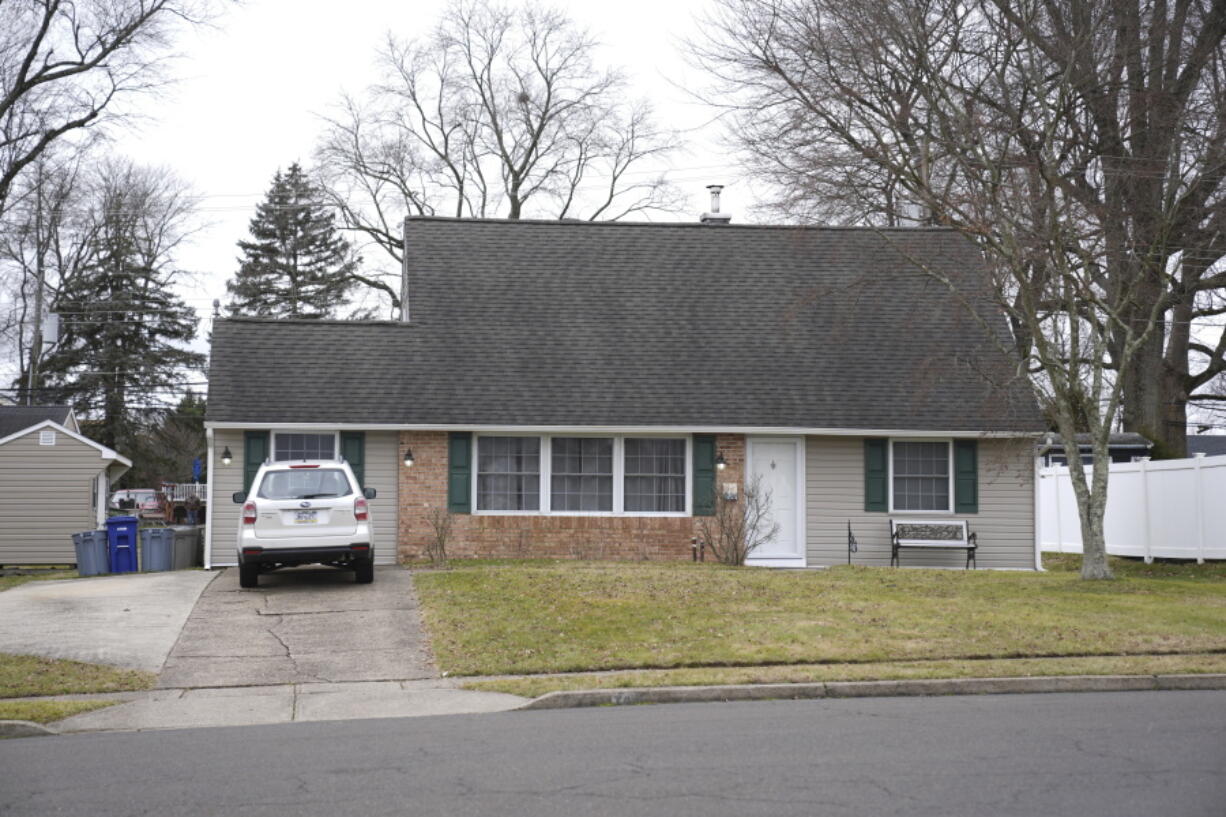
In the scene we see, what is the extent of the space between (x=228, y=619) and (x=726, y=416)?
10.7 metres

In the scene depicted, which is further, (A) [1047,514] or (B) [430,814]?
(A) [1047,514]

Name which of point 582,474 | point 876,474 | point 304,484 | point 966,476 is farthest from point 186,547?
point 966,476

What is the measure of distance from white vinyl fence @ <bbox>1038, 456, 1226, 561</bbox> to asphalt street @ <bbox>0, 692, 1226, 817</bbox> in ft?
43.9

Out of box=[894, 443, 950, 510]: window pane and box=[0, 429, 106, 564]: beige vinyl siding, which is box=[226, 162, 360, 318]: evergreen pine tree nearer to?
box=[0, 429, 106, 564]: beige vinyl siding

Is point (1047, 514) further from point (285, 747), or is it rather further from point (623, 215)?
point (285, 747)

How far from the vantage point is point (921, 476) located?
935 inches

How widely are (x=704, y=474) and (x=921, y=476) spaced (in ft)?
13.3

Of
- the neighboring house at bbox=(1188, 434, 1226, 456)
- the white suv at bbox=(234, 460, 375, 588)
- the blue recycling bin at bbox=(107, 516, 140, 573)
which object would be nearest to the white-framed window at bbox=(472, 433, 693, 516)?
the white suv at bbox=(234, 460, 375, 588)

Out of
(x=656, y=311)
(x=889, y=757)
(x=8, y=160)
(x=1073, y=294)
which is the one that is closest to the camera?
(x=889, y=757)

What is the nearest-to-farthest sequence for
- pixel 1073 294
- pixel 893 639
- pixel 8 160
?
1. pixel 893 639
2. pixel 1073 294
3. pixel 8 160

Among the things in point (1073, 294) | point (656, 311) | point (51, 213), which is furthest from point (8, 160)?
point (1073, 294)

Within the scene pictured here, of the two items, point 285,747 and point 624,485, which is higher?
point 624,485

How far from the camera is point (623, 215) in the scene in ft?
149

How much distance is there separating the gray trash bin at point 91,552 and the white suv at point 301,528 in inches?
218
